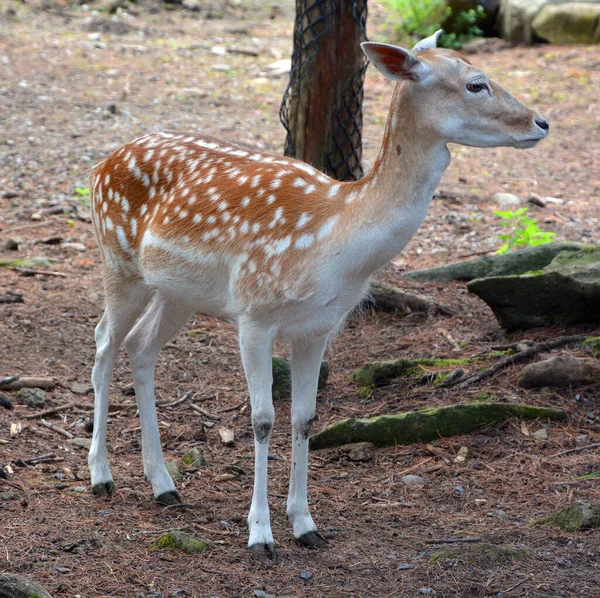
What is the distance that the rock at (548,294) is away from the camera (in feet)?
19.8

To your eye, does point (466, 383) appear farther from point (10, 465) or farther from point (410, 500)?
point (10, 465)

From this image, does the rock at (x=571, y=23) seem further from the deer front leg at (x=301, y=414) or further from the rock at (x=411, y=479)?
the deer front leg at (x=301, y=414)

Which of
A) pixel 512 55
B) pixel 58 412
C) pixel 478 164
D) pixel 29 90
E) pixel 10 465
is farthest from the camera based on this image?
pixel 512 55

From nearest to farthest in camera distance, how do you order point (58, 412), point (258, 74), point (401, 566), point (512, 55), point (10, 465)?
point (401, 566) → point (10, 465) → point (58, 412) → point (258, 74) → point (512, 55)

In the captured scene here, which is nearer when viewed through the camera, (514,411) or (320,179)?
(320,179)

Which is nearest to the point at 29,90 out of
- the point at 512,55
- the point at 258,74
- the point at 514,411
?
the point at 258,74

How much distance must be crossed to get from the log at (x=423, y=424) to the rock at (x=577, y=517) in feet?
3.46

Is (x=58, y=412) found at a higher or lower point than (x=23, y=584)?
lower

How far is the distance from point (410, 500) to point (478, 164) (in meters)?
7.88

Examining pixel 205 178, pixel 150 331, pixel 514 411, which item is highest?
pixel 205 178

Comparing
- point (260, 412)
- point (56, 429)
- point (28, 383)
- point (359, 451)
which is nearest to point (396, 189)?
point (260, 412)

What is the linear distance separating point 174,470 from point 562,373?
250 centimetres

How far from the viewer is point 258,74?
15242mm

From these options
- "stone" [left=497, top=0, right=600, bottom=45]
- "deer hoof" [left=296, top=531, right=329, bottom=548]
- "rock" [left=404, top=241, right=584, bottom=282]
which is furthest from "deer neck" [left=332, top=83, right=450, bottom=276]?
"stone" [left=497, top=0, right=600, bottom=45]
